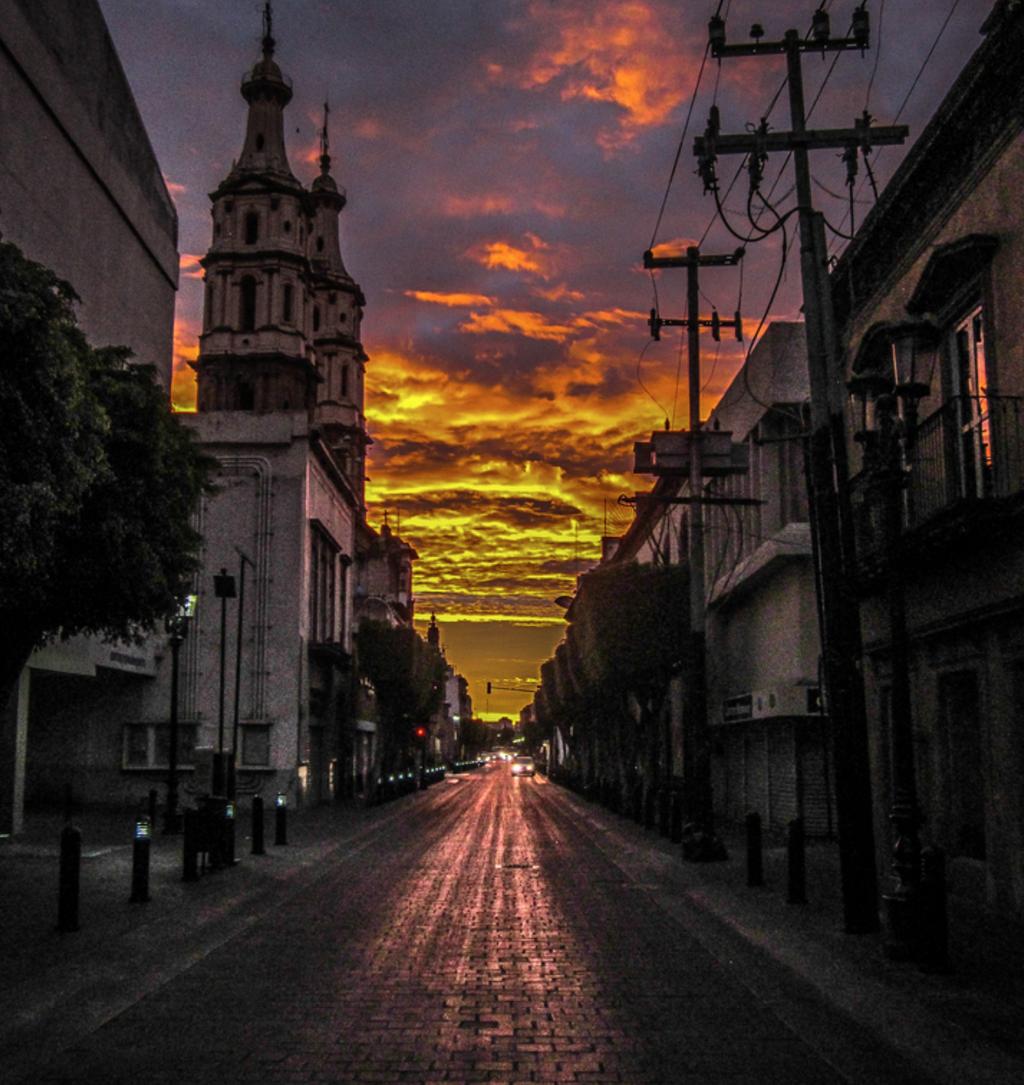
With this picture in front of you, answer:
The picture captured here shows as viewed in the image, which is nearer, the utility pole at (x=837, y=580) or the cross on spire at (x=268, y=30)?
the utility pole at (x=837, y=580)

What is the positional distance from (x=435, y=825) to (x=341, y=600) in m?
21.5

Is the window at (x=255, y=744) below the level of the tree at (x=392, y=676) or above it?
below

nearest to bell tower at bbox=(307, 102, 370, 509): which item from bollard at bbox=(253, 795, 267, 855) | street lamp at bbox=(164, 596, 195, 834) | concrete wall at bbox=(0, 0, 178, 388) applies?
concrete wall at bbox=(0, 0, 178, 388)

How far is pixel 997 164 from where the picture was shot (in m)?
14.1

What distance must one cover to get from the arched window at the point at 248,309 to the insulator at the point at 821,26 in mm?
43731

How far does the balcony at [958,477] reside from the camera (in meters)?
13.3

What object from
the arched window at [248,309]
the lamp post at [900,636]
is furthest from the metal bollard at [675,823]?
the arched window at [248,309]

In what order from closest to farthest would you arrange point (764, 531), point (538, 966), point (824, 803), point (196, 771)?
point (538, 966) < point (824, 803) < point (764, 531) < point (196, 771)

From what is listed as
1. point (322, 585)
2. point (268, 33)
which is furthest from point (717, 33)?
point (268, 33)

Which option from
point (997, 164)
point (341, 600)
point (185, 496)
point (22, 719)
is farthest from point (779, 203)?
point (341, 600)

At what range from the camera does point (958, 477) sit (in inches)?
575

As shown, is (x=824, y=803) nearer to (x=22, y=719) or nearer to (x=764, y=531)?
(x=764, y=531)

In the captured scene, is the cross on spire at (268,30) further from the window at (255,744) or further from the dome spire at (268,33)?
the window at (255,744)

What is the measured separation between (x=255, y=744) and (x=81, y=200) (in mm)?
19239
